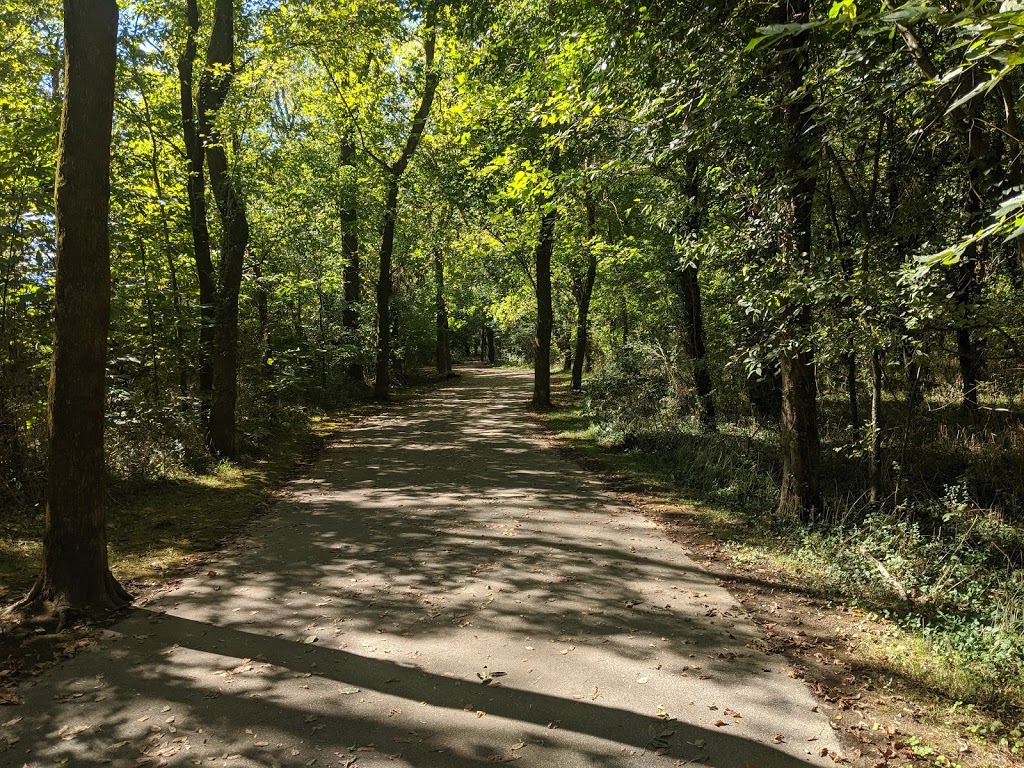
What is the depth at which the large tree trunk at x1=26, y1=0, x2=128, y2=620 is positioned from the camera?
15.6 ft

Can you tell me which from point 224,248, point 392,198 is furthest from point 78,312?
point 392,198

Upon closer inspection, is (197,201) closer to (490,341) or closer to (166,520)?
(166,520)

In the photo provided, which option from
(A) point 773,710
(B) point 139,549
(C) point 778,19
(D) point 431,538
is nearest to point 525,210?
(C) point 778,19

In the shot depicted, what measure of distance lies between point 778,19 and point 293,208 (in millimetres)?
12240

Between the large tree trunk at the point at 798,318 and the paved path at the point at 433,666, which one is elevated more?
the large tree trunk at the point at 798,318

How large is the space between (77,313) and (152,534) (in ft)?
10.7

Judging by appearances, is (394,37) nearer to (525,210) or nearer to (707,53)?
(525,210)

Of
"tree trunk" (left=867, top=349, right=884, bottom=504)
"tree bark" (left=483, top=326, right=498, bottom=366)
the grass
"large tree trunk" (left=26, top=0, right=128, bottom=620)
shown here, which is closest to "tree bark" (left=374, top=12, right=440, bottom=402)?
the grass

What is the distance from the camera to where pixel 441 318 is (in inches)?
1142

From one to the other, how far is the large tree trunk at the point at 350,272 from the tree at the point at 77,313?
39.6ft

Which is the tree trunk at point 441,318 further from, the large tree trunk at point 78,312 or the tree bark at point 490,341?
the tree bark at point 490,341

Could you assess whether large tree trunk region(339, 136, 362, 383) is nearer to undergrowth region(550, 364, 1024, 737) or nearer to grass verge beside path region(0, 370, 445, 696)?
grass verge beside path region(0, 370, 445, 696)

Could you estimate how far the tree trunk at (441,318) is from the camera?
2648 centimetres

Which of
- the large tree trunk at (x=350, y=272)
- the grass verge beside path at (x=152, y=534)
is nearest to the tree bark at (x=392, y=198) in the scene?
the large tree trunk at (x=350, y=272)
